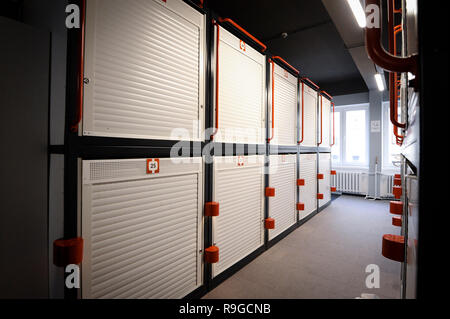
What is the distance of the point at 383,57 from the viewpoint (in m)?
0.66

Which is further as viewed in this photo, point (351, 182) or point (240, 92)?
point (351, 182)

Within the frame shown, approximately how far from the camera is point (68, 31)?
3.86 ft

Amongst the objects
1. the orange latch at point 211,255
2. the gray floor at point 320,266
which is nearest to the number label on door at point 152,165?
the orange latch at point 211,255

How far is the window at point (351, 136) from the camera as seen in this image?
6750 millimetres

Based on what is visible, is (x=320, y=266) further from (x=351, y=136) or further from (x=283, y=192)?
(x=351, y=136)

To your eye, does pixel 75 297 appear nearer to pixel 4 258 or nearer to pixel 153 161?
pixel 4 258

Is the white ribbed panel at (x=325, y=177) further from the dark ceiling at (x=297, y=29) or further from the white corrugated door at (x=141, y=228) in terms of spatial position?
the white corrugated door at (x=141, y=228)

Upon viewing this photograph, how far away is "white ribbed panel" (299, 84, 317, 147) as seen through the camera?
4.15 m

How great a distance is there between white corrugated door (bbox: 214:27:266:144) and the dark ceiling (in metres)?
0.85

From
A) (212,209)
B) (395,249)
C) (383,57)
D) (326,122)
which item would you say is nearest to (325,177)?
(326,122)

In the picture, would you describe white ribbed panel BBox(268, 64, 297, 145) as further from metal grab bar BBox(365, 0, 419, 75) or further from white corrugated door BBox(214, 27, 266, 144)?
metal grab bar BBox(365, 0, 419, 75)

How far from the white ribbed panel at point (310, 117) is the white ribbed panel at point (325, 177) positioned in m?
0.61

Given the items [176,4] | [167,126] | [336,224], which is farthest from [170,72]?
[336,224]

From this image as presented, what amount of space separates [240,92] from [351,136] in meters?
5.91
